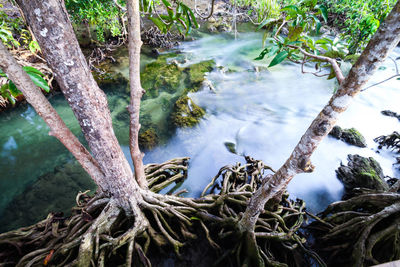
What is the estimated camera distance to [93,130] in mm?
1716

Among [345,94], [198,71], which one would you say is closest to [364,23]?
[345,94]

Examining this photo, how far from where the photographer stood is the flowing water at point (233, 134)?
142 inches

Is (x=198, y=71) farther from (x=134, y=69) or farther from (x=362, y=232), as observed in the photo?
(x=362, y=232)

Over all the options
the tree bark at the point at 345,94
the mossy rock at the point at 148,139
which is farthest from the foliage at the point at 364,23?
the mossy rock at the point at 148,139

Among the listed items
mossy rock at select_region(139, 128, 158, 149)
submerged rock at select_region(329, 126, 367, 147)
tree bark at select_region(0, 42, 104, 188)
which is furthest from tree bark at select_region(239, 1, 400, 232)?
submerged rock at select_region(329, 126, 367, 147)

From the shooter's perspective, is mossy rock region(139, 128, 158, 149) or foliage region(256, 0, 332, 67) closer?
foliage region(256, 0, 332, 67)

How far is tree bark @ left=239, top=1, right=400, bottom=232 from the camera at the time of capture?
1.00 metres

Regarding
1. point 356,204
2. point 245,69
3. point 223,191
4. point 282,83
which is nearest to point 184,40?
point 245,69

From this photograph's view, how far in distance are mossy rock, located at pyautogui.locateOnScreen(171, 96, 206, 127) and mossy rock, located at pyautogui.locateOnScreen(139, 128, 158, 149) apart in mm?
640

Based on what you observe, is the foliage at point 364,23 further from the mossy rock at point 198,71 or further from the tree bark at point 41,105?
the mossy rock at point 198,71

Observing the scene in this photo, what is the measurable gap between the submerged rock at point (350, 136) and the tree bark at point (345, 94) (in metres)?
3.73

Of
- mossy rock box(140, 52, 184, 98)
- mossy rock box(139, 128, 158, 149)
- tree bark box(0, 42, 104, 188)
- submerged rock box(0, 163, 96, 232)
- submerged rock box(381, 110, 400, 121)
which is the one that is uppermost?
tree bark box(0, 42, 104, 188)

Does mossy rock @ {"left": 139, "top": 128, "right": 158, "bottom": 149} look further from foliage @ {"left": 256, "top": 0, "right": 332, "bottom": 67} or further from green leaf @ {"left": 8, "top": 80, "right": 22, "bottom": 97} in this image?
foliage @ {"left": 256, "top": 0, "right": 332, "bottom": 67}

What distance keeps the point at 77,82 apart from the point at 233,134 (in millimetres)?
3750
